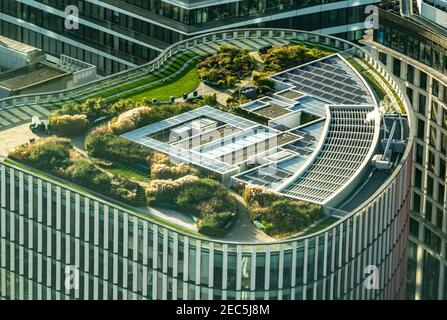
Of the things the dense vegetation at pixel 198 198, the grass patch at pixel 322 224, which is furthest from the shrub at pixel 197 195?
the grass patch at pixel 322 224

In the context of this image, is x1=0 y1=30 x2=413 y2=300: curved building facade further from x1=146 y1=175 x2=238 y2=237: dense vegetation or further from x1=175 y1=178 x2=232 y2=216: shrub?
x1=175 y1=178 x2=232 y2=216: shrub

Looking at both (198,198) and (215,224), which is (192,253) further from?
(198,198)

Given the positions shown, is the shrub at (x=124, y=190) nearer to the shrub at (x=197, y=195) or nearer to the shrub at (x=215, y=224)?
the shrub at (x=197, y=195)

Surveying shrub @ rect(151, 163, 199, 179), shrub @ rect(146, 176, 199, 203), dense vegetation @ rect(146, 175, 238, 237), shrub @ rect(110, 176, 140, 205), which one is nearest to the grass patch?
dense vegetation @ rect(146, 175, 238, 237)

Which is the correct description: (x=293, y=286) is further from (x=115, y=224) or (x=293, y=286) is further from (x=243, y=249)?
(x=115, y=224)

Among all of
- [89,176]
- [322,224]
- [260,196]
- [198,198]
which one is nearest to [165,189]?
[198,198]

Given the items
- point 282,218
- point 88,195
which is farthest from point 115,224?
point 282,218
